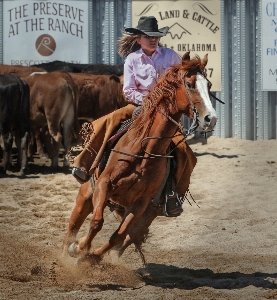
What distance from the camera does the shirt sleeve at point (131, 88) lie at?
7.35 m

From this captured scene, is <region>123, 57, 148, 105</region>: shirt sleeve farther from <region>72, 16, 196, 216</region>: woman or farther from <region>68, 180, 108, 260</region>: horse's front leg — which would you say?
<region>68, 180, 108, 260</region>: horse's front leg

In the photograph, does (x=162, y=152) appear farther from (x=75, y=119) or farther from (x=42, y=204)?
(x=75, y=119)

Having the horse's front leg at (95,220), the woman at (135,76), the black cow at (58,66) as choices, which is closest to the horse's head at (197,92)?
the woman at (135,76)

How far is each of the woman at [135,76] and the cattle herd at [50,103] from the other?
592 centimetres

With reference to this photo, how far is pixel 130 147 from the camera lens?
22.7 feet

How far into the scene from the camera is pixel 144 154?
22.4ft

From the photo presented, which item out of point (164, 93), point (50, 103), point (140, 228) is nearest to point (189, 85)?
point (164, 93)

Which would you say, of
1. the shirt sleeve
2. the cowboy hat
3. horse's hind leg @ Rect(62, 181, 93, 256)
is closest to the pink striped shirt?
the shirt sleeve

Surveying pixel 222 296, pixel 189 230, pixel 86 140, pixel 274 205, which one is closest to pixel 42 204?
pixel 189 230

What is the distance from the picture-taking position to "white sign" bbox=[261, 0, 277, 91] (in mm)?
15555

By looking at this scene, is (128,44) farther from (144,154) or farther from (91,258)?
(91,258)

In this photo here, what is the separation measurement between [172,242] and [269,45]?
24.4 ft

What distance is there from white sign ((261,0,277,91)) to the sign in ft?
2.81

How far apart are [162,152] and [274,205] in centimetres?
404
